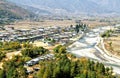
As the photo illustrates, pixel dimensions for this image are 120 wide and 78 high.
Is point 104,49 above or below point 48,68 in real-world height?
below

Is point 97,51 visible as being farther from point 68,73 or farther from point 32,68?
point 68,73

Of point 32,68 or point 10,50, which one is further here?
point 10,50

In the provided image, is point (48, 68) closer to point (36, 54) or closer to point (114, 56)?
point (36, 54)

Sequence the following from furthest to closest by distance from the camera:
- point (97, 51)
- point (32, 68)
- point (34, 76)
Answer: point (97, 51), point (32, 68), point (34, 76)

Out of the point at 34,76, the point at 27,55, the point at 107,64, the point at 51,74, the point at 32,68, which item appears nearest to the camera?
the point at 51,74

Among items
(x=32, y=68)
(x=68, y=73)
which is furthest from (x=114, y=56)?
(x=68, y=73)

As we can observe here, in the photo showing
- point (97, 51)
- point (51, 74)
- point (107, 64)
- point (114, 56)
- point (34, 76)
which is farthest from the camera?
point (97, 51)

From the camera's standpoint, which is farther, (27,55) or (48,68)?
(27,55)

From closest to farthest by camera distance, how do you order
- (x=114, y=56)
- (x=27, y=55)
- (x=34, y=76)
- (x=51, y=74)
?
(x=51, y=74) → (x=34, y=76) → (x=27, y=55) → (x=114, y=56)

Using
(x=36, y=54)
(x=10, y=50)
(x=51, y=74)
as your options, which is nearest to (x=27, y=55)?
(x=36, y=54)
